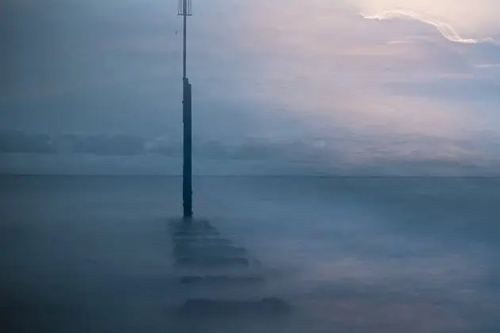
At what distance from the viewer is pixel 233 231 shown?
15.6 ft

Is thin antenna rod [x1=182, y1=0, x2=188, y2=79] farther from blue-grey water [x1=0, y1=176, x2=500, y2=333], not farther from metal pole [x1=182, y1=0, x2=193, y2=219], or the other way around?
blue-grey water [x1=0, y1=176, x2=500, y2=333]

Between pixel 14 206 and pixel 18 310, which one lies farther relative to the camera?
pixel 14 206

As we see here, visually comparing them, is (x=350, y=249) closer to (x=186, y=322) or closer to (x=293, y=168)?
(x=293, y=168)

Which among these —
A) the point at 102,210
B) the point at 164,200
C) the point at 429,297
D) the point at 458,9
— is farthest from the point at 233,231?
the point at 458,9

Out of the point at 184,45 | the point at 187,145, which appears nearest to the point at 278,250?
the point at 187,145

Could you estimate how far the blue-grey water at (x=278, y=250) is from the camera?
4.27 meters

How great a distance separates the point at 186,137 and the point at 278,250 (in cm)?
78

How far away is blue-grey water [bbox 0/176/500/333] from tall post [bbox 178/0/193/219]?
0.05 metres

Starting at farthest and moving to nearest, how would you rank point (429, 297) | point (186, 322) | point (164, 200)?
point (164, 200)
point (429, 297)
point (186, 322)

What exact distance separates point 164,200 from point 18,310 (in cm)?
99

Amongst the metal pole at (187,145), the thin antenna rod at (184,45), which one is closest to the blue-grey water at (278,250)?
the metal pole at (187,145)

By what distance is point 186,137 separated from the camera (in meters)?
4.79

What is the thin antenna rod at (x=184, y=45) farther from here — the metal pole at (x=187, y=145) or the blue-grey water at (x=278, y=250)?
the blue-grey water at (x=278, y=250)

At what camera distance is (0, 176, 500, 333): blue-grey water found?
4.27m
